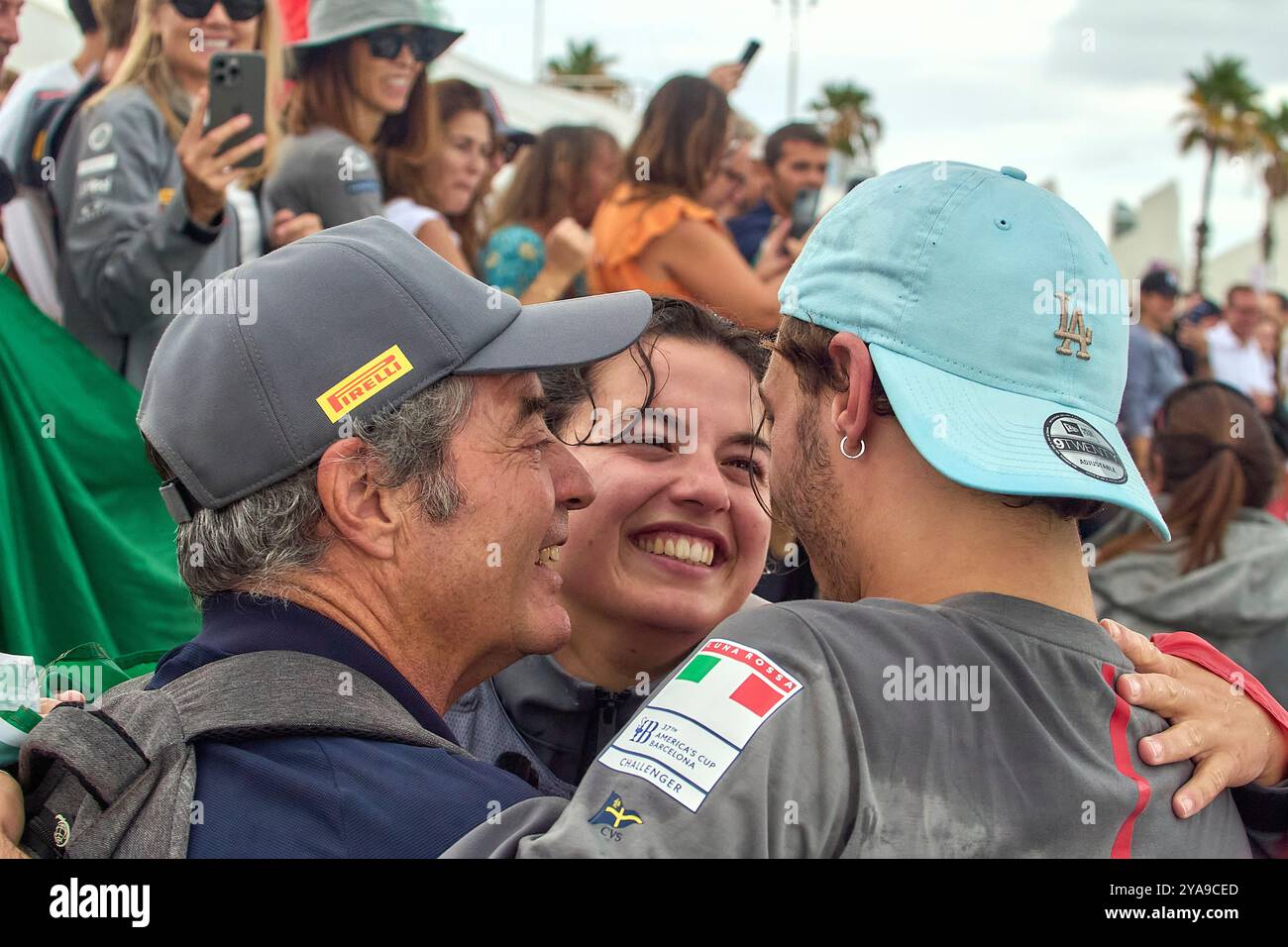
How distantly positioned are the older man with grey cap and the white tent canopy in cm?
306

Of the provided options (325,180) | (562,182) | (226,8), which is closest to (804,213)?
(562,182)

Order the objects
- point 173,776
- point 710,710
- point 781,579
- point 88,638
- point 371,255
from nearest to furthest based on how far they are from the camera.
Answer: point 710,710, point 173,776, point 371,255, point 88,638, point 781,579

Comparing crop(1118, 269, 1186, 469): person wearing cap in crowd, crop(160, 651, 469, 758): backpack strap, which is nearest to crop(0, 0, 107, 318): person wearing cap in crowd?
crop(160, 651, 469, 758): backpack strap

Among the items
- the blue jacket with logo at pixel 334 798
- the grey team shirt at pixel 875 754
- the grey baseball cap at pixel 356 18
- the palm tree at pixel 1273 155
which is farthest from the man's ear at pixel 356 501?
the palm tree at pixel 1273 155

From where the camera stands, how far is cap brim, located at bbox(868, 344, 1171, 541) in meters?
1.70

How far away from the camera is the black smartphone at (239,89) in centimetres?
398

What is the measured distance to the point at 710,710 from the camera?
5.02 feet

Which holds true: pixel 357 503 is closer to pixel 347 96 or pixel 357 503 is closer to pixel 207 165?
pixel 207 165

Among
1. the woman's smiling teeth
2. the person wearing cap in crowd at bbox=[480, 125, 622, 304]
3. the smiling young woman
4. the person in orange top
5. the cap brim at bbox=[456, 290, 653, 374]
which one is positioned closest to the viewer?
the cap brim at bbox=[456, 290, 653, 374]

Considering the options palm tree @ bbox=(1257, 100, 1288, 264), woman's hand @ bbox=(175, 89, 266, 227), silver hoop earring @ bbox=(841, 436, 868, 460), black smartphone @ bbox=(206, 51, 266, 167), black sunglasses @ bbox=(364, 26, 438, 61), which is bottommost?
palm tree @ bbox=(1257, 100, 1288, 264)

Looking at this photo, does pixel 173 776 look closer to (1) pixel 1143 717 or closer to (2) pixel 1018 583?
(2) pixel 1018 583

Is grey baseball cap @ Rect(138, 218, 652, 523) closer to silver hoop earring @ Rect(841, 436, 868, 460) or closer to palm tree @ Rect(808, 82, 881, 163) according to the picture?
silver hoop earring @ Rect(841, 436, 868, 460)

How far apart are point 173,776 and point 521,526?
70 centimetres
